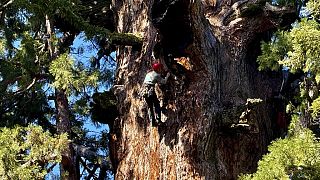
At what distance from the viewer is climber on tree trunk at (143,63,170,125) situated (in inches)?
189

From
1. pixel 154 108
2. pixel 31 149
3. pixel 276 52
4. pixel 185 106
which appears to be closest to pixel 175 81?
pixel 185 106

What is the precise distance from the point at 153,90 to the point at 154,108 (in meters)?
0.19

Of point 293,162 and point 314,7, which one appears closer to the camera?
point 293,162

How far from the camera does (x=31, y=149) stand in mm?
4727

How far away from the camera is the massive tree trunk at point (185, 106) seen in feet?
16.1

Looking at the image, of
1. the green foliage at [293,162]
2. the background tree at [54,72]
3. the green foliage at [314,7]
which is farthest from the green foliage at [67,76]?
the green foliage at [314,7]

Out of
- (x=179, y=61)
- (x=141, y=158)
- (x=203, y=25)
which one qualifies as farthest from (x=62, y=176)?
(x=203, y=25)

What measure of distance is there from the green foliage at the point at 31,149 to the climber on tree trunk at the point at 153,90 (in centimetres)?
77

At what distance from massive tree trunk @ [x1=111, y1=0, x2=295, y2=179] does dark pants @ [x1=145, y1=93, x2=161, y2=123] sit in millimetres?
97

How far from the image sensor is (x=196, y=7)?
4.70 m

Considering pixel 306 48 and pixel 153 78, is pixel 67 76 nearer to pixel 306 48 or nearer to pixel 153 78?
pixel 153 78

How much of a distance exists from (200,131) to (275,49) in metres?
0.98

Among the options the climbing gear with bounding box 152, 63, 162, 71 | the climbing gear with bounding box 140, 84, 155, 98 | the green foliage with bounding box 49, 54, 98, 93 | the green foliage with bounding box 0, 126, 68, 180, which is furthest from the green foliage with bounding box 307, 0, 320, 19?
the green foliage with bounding box 0, 126, 68, 180

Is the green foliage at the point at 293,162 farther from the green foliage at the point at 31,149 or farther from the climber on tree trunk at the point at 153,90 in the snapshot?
the green foliage at the point at 31,149
